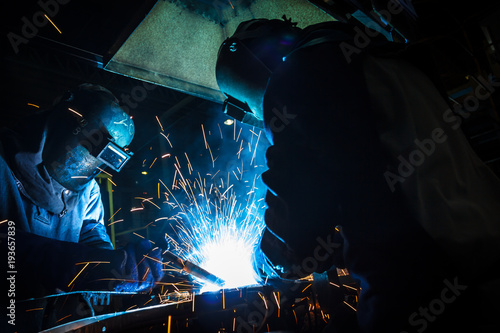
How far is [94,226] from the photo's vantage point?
3328mm

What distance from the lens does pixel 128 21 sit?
1.72 meters

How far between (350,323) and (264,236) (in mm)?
530

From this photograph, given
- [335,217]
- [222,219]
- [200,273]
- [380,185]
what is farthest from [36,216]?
[222,219]

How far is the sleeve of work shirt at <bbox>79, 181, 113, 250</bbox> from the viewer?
3156 millimetres

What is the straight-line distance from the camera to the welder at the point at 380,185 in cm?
77

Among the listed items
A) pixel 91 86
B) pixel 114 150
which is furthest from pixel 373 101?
pixel 91 86

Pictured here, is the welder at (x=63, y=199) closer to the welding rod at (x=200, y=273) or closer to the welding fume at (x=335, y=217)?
the welding fume at (x=335, y=217)

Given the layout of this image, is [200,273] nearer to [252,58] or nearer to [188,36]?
[252,58]

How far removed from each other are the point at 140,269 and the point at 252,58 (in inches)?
71.4

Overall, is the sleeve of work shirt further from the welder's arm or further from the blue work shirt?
the welder's arm

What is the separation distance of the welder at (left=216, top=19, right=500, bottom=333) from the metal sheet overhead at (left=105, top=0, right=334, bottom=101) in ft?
3.45

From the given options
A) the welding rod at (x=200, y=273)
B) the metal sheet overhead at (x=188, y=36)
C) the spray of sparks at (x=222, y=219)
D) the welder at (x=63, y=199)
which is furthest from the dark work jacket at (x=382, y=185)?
the welder at (x=63, y=199)

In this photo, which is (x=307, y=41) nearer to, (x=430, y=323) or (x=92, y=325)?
(x=430, y=323)

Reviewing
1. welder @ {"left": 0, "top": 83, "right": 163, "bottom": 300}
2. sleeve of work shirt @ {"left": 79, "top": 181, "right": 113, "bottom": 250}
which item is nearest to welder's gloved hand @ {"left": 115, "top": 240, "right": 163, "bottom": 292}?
welder @ {"left": 0, "top": 83, "right": 163, "bottom": 300}
